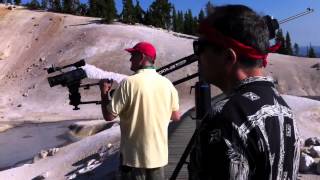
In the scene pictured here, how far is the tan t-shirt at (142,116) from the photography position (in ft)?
15.4

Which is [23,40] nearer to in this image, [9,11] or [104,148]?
[9,11]

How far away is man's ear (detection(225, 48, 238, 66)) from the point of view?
2105mm

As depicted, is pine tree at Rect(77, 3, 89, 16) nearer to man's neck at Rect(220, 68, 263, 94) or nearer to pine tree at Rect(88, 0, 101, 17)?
pine tree at Rect(88, 0, 101, 17)

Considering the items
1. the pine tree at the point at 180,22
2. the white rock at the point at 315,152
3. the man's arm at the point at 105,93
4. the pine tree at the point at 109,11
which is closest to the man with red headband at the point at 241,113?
the man's arm at the point at 105,93

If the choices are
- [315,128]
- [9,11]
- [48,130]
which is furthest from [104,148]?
[9,11]

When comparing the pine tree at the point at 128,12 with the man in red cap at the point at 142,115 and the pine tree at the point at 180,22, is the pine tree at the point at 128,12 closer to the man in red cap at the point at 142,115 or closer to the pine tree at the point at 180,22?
the pine tree at the point at 180,22

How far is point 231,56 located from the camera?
211 centimetres

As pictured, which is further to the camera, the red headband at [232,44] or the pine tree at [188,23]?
the pine tree at [188,23]

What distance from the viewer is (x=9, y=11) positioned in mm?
43781

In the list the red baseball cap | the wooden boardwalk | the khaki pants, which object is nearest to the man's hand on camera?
the red baseball cap

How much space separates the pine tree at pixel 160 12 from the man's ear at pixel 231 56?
44.2 metres

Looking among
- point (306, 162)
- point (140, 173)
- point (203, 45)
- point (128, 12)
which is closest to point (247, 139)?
point (203, 45)

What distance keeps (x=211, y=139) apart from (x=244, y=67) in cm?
33

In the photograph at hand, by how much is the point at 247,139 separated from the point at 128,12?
41502 mm
